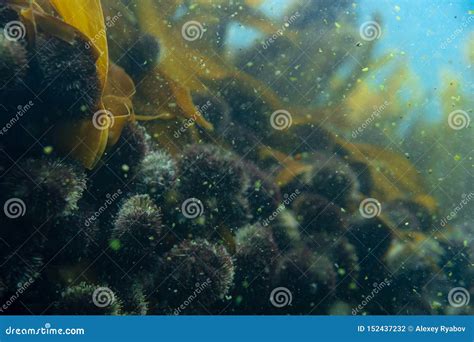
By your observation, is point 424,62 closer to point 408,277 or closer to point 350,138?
point 350,138

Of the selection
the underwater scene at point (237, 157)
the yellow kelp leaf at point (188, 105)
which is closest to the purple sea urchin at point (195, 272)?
the underwater scene at point (237, 157)

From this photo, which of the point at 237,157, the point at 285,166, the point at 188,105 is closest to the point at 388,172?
the point at 285,166

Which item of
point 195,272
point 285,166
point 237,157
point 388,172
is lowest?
point 195,272

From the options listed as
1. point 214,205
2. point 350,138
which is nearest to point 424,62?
point 350,138

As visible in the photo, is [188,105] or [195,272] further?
[188,105]

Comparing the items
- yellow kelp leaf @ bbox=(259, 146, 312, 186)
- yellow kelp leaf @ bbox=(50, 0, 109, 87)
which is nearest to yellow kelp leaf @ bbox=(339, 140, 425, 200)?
yellow kelp leaf @ bbox=(259, 146, 312, 186)

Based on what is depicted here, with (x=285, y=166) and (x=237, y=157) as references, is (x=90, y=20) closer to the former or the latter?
(x=237, y=157)

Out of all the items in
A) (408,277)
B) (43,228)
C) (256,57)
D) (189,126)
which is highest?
(256,57)

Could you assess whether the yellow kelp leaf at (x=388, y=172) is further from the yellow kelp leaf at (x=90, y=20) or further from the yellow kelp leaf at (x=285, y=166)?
the yellow kelp leaf at (x=90, y=20)
